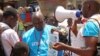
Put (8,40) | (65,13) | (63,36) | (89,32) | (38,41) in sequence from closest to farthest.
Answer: (89,32) → (65,13) → (63,36) → (8,40) → (38,41)

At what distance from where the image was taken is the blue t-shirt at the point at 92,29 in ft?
11.0

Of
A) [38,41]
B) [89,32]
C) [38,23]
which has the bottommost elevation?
[38,41]

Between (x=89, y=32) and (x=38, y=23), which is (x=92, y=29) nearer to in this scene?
(x=89, y=32)

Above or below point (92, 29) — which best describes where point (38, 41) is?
below

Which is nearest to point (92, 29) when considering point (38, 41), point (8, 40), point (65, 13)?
point (65, 13)

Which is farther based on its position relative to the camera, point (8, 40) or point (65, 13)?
point (8, 40)

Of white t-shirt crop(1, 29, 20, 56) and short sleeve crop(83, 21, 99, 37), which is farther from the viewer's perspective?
white t-shirt crop(1, 29, 20, 56)

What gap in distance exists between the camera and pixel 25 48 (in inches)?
160

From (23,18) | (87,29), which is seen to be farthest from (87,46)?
(23,18)

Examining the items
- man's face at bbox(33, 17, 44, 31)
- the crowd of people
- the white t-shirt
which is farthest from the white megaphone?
man's face at bbox(33, 17, 44, 31)

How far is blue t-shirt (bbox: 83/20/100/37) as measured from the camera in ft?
11.0

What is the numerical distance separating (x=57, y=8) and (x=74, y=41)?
42 cm

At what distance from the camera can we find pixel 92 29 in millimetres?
3350

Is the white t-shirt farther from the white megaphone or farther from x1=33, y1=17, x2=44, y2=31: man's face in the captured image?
the white megaphone
